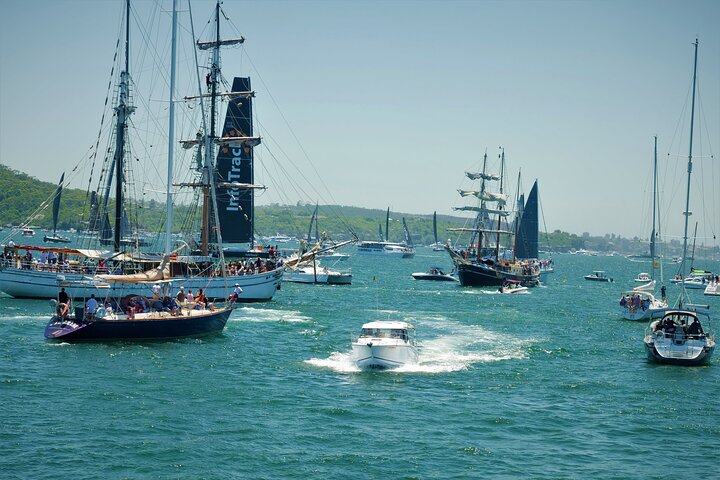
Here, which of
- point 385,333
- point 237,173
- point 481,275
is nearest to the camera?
point 385,333

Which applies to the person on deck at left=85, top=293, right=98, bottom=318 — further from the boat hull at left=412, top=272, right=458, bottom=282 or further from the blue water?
the boat hull at left=412, top=272, right=458, bottom=282

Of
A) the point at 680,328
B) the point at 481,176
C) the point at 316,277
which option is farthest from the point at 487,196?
the point at 680,328

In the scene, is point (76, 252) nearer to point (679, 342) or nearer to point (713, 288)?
point (679, 342)

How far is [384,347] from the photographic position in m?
39.1

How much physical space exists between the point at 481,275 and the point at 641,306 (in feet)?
151

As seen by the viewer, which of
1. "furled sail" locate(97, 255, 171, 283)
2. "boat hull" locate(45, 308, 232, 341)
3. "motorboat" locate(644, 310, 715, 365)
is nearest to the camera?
"boat hull" locate(45, 308, 232, 341)

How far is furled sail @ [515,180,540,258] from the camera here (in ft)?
464

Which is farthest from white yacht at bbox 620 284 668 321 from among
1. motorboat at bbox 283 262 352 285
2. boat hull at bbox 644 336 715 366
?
motorboat at bbox 283 262 352 285

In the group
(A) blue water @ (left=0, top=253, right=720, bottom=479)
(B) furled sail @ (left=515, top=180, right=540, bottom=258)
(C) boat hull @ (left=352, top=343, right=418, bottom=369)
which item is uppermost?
(B) furled sail @ (left=515, top=180, right=540, bottom=258)

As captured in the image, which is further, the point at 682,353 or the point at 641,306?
the point at 641,306

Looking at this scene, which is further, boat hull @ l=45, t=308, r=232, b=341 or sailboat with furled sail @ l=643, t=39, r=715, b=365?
sailboat with furled sail @ l=643, t=39, r=715, b=365

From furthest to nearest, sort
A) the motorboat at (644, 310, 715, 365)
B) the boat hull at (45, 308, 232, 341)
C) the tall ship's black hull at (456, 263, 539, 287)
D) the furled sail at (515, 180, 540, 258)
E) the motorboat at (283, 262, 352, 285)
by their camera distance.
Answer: the furled sail at (515, 180, 540, 258) → the tall ship's black hull at (456, 263, 539, 287) → the motorboat at (283, 262, 352, 285) → the motorboat at (644, 310, 715, 365) → the boat hull at (45, 308, 232, 341)

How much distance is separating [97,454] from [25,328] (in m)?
25.4

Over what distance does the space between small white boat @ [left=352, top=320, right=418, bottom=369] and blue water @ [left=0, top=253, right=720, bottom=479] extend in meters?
0.71
